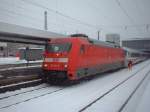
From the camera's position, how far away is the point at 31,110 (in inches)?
302

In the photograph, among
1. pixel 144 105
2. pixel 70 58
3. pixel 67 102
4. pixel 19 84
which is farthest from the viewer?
pixel 70 58

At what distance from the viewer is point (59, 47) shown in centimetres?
1354

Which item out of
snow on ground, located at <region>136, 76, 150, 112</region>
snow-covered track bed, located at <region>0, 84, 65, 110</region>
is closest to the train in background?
snow-covered track bed, located at <region>0, 84, 65, 110</region>

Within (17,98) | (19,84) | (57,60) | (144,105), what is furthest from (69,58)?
(144,105)

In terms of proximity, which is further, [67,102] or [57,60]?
[57,60]

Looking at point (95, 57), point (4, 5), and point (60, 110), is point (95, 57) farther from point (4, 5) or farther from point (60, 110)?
point (60, 110)

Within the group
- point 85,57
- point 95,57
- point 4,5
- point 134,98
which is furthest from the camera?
point 95,57

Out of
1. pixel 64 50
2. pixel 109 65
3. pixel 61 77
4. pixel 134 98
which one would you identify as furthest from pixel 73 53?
pixel 109 65

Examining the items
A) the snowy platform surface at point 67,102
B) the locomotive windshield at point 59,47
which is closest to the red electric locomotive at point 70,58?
the locomotive windshield at point 59,47

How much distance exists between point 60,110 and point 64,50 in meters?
5.92

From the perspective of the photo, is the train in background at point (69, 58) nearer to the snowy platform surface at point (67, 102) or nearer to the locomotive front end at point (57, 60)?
the locomotive front end at point (57, 60)

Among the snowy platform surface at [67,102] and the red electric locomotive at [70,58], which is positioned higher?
the red electric locomotive at [70,58]

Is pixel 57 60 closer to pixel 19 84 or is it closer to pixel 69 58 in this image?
pixel 69 58

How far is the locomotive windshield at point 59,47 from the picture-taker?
1324cm
